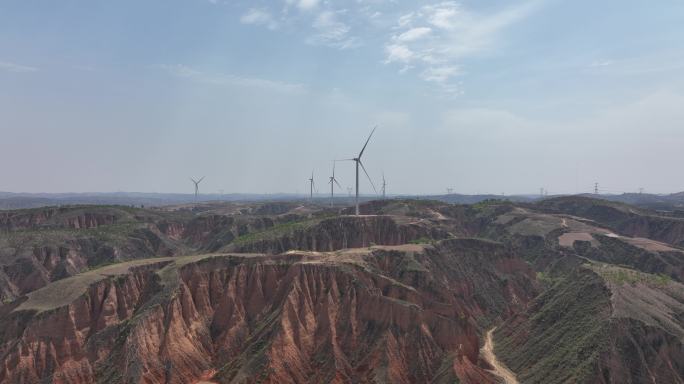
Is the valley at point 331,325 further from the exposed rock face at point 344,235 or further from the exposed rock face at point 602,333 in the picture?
the exposed rock face at point 344,235

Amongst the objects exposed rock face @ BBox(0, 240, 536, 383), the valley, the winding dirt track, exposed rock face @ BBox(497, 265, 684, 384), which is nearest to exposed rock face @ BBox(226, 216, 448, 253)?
the valley

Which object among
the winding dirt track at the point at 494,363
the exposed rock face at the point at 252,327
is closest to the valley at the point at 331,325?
the exposed rock face at the point at 252,327

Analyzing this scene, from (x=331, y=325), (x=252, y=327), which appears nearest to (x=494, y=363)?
(x=331, y=325)

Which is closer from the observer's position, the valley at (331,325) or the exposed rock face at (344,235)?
the valley at (331,325)

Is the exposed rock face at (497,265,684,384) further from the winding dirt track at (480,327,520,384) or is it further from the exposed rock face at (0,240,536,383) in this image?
the exposed rock face at (0,240,536,383)

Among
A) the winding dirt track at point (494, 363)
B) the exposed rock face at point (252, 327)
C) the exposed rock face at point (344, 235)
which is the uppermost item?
the exposed rock face at point (344, 235)

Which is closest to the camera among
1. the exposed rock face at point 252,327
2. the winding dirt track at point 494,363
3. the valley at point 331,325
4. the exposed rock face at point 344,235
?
the valley at point 331,325
